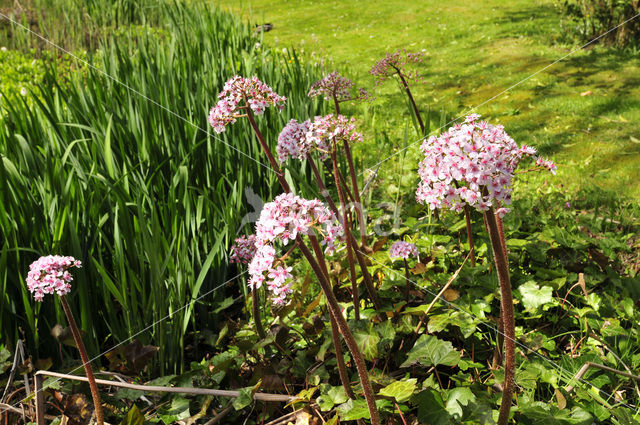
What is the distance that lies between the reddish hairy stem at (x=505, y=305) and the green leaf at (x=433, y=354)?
0.21m

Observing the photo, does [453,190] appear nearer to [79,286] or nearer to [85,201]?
[79,286]

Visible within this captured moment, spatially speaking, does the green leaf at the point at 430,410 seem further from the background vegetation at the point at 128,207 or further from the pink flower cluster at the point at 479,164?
the background vegetation at the point at 128,207

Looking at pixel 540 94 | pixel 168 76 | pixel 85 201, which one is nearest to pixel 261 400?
pixel 85 201

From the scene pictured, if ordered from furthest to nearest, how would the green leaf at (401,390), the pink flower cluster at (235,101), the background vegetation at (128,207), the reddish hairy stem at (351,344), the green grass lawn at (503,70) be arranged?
the green grass lawn at (503,70) → the background vegetation at (128,207) → the pink flower cluster at (235,101) → the green leaf at (401,390) → the reddish hairy stem at (351,344)

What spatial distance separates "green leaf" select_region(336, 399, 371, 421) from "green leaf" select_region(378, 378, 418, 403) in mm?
63

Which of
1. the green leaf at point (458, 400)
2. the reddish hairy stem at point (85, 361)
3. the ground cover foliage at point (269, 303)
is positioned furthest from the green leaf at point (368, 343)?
the reddish hairy stem at point (85, 361)

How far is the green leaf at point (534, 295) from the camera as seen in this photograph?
1.83m

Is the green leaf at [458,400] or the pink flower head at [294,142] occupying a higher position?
the pink flower head at [294,142]

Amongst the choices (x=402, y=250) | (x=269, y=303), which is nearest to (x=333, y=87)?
(x=402, y=250)

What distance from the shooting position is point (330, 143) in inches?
71.7

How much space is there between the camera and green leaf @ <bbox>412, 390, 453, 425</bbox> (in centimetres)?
131

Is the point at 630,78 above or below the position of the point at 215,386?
above

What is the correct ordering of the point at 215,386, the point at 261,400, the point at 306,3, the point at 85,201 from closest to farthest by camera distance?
the point at 261,400
the point at 215,386
the point at 85,201
the point at 306,3

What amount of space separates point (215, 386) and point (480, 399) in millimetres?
855
